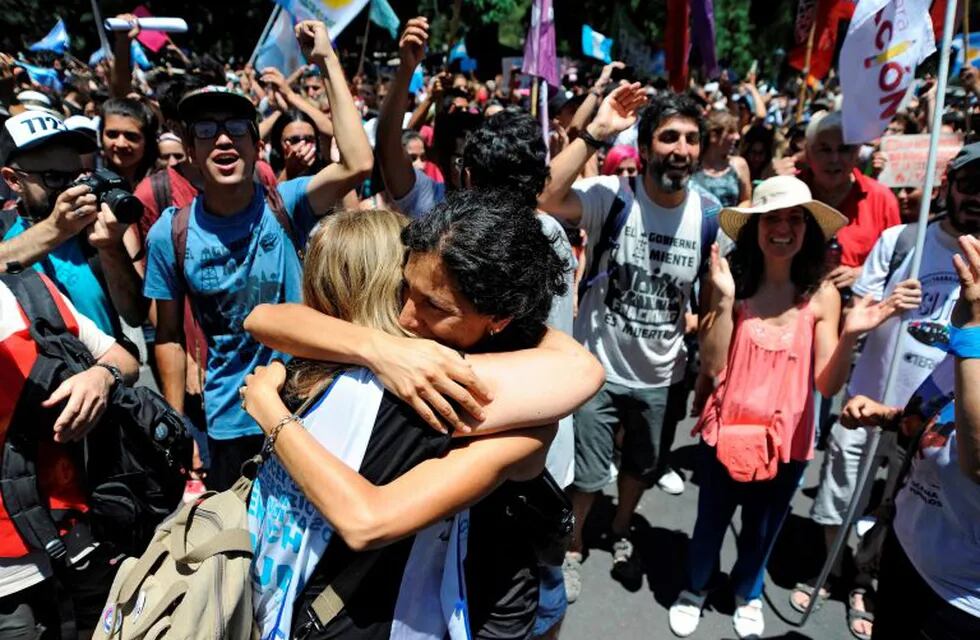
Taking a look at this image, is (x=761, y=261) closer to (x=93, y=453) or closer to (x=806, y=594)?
(x=806, y=594)

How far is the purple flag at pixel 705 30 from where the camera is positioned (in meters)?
5.80

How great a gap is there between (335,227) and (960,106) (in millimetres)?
8590

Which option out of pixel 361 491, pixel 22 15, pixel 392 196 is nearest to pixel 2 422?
pixel 361 491

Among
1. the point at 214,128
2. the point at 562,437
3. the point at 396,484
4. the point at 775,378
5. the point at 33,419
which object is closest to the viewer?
the point at 396,484

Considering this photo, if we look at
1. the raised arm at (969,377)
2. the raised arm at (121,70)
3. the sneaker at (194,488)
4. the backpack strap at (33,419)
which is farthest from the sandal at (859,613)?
the raised arm at (121,70)

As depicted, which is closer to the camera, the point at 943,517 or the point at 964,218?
the point at 943,517

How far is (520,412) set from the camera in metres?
1.23

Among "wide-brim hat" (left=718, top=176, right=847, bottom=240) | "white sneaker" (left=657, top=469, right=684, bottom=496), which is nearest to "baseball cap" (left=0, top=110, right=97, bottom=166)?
"wide-brim hat" (left=718, top=176, right=847, bottom=240)

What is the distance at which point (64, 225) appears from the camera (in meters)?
1.89

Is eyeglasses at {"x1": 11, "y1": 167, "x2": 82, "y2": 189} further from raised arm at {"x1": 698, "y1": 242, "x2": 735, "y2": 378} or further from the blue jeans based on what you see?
the blue jeans

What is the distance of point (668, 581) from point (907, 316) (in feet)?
5.52

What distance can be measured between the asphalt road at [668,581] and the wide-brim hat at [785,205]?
69.9 inches

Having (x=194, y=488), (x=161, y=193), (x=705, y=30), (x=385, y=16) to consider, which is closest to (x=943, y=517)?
(x=161, y=193)

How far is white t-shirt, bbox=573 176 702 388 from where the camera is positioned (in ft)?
9.82
